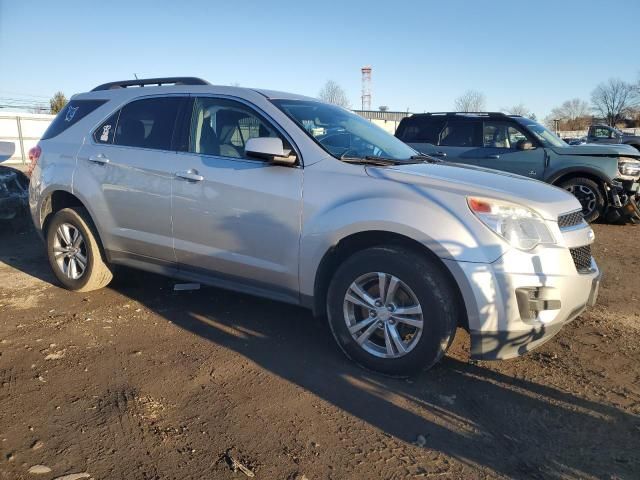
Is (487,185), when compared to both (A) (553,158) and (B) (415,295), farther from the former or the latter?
(A) (553,158)

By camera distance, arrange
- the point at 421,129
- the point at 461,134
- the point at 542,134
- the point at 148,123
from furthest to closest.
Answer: the point at 421,129 < the point at 461,134 < the point at 542,134 < the point at 148,123

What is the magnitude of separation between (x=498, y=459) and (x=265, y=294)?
1.98 m

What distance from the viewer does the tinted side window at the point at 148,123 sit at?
14.5 feet

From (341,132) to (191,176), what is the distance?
1231 mm

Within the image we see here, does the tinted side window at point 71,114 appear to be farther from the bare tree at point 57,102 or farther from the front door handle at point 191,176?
the bare tree at point 57,102

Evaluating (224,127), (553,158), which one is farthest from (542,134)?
(224,127)

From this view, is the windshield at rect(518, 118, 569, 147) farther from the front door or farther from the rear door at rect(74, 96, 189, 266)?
the rear door at rect(74, 96, 189, 266)

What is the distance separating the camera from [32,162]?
5309 mm

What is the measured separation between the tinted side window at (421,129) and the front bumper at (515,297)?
6.97m

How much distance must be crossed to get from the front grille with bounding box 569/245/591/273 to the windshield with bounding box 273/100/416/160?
152 cm

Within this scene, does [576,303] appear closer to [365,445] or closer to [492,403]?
[492,403]

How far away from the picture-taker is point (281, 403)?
3.13 meters

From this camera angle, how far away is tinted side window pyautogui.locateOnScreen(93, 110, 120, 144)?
477 centimetres

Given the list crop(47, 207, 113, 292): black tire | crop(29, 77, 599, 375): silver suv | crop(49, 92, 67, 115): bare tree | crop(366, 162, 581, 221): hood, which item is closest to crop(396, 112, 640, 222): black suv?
crop(29, 77, 599, 375): silver suv
